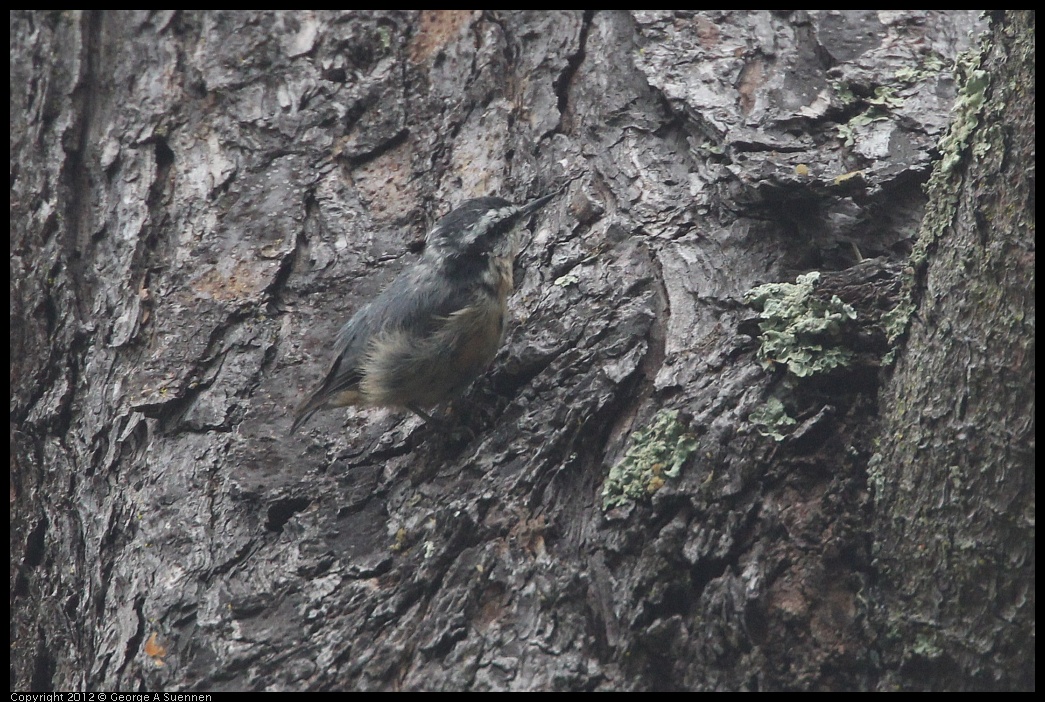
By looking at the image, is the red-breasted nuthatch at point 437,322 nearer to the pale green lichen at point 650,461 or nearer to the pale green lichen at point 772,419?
the pale green lichen at point 650,461

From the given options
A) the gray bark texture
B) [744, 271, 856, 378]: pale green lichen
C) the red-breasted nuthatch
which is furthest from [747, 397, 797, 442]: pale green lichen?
the red-breasted nuthatch

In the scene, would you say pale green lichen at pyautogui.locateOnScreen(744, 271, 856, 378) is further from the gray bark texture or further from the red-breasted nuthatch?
the red-breasted nuthatch

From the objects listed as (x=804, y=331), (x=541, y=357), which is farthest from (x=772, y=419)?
(x=541, y=357)

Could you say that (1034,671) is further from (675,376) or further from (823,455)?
(675,376)

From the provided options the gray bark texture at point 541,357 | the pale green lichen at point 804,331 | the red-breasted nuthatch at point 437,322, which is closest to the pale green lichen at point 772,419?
the gray bark texture at point 541,357

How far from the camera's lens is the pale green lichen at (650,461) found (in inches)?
97.1

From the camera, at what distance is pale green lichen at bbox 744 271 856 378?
252 cm

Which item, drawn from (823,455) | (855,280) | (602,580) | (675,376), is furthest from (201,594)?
(855,280)

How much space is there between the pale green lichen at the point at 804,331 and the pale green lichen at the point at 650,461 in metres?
0.33

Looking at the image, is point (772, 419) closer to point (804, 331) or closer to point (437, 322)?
point (804, 331)

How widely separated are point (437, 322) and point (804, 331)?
1.47 meters

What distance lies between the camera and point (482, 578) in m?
2.54

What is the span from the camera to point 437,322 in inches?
137

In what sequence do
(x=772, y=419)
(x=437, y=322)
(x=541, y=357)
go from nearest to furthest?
(x=772, y=419) → (x=541, y=357) → (x=437, y=322)
